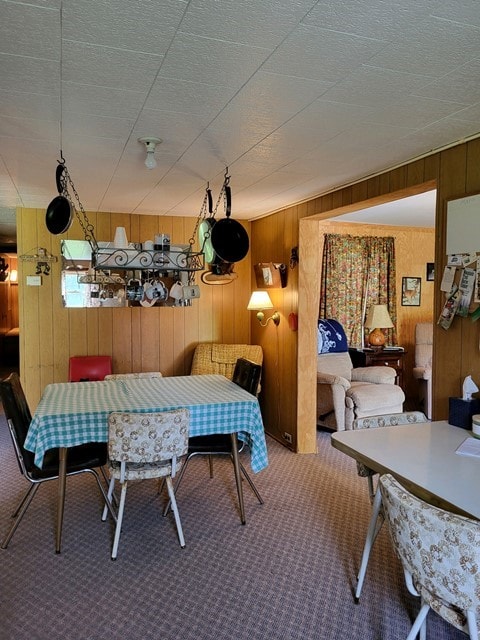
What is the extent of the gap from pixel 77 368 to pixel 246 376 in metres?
2.05

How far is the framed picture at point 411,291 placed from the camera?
21.1ft

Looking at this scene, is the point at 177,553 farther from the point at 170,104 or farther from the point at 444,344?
the point at 170,104

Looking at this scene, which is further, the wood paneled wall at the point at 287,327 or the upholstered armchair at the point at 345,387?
the upholstered armchair at the point at 345,387

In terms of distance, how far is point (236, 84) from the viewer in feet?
6.12

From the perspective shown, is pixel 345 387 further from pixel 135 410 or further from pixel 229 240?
pixel 135 410

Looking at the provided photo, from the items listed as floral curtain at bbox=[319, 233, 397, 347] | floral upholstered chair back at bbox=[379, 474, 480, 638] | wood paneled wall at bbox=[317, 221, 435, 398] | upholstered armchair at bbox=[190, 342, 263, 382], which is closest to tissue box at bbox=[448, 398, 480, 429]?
floral upholstered chair back at bbox=[379, 474, 480, 638]

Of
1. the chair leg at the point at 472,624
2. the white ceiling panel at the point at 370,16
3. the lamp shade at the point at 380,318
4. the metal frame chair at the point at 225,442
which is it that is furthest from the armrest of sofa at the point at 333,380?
the white ceiling panel at the point at 370,16

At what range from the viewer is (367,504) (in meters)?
3.30

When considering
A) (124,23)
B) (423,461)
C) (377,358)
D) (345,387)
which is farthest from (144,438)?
(377,358)

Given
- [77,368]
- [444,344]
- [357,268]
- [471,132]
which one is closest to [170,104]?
[471,132]

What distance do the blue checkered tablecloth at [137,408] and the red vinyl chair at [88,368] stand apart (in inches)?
43.3

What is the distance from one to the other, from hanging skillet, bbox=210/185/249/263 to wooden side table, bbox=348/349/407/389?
3118 mm

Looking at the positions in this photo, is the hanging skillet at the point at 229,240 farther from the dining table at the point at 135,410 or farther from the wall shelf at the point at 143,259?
the dining table at the point at 135,410

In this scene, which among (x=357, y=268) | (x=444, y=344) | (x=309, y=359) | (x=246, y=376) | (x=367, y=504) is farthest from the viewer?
(x=357, y=268)
